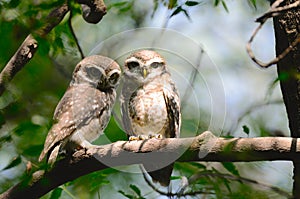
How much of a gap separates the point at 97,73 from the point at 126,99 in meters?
0.22

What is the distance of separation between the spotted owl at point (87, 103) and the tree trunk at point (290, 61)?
822 mm

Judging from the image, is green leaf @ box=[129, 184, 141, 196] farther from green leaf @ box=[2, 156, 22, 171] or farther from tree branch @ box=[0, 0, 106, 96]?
tree branch @ box=[0, 0, 106, 96]

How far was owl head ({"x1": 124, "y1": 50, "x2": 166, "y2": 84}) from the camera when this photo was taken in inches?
138

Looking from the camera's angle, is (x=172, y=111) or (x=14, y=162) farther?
(x=172, y=111)

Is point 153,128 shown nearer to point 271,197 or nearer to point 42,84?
point 42,84

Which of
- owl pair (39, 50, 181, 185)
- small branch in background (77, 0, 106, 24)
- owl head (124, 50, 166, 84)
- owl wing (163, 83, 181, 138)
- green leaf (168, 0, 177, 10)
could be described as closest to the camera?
green leaf (168, 0, 177, 10)

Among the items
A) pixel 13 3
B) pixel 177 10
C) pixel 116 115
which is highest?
pixel 13 3

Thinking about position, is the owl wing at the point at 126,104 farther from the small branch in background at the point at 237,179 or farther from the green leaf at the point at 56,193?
the small branch in background at the point at 237,179

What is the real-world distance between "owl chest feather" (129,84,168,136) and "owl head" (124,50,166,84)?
7.4 inches

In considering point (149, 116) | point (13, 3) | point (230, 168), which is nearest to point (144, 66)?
point (149, 116)

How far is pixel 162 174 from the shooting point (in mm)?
2732

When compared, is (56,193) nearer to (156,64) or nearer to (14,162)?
(14,162)

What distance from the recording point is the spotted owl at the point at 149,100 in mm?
3311

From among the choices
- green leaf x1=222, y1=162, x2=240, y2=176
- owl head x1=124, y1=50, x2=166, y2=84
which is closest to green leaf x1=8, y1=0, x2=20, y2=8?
green leaf x1=222, y1=162, x2=240, y2=176
